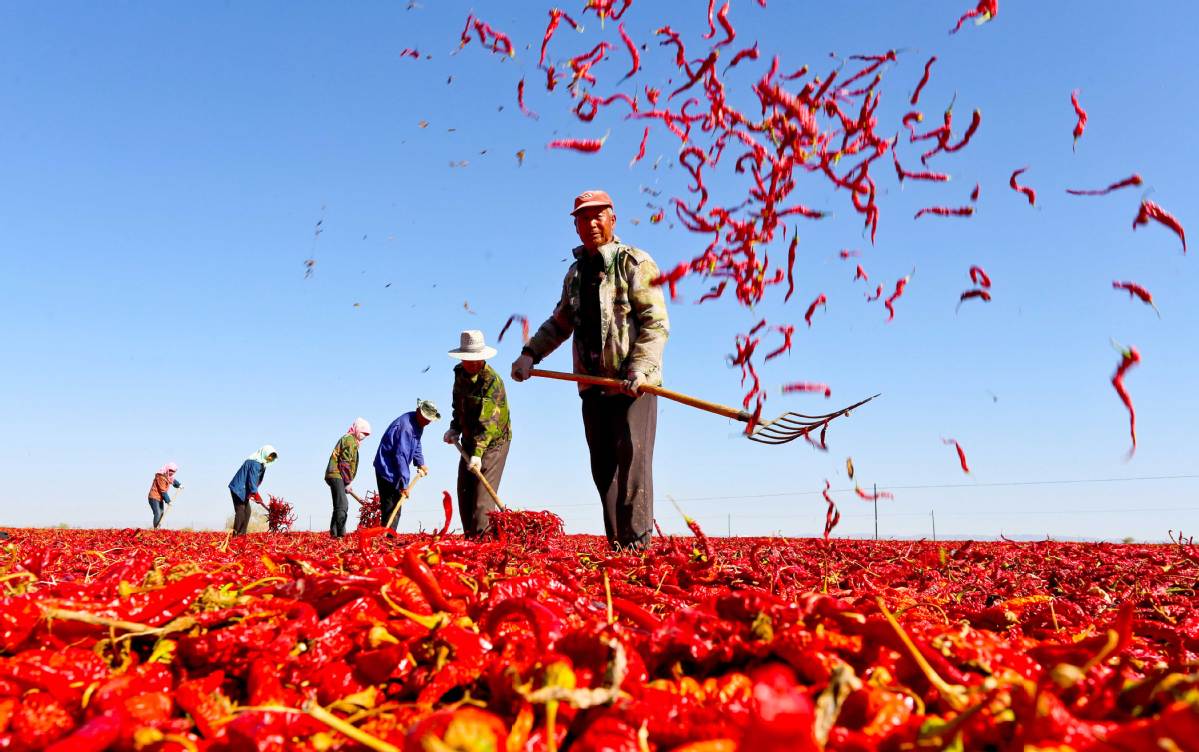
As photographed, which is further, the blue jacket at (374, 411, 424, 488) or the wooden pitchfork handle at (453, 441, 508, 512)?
the blue jacket at (374, 411, 424, 488)

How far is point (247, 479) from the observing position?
41.8 feet

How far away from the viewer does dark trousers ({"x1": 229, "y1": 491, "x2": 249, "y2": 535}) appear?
41.6 feet

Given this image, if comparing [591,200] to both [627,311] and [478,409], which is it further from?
[478,409]

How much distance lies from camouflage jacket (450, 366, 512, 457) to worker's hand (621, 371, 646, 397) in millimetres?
2436

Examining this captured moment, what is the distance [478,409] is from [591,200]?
8.35ft

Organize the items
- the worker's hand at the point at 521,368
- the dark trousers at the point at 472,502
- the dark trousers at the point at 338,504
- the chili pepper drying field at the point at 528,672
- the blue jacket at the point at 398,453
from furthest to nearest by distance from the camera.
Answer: the dark trousers at the point at 338,504
the blue jacket at the point at 398,453
the dark trousers at the point at 472,502
the worker's hand at the point at 521,368
the chili pepper drying field at the point at 528,672

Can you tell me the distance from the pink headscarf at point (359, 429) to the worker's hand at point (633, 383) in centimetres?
785

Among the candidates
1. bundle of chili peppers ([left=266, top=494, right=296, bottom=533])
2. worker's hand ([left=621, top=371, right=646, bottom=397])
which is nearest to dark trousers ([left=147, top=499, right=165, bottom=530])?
bundle of chili peppers ([left=266, top=494, right=296, bottom=533])

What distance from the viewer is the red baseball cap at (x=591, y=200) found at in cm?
598

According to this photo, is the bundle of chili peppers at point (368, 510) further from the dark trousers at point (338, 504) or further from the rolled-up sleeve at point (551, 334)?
the rolled-up sleeve at point (551, 334)

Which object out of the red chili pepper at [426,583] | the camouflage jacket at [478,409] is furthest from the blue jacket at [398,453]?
the red chili pepper at [426,583]

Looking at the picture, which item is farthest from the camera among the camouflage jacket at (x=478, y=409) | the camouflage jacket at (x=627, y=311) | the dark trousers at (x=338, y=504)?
the dark trousers at (x=338, y=504)

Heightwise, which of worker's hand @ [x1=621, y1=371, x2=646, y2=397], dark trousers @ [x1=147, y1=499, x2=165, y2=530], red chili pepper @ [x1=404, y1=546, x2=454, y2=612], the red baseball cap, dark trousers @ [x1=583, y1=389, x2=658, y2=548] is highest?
the red baseball cap

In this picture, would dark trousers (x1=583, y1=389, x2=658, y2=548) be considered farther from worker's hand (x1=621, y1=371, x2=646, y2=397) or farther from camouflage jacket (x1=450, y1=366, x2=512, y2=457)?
camouflage jacket (x1=450, y1=366, x2=512, y2=457)
